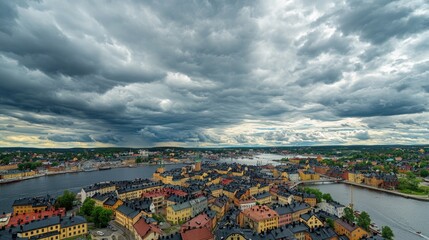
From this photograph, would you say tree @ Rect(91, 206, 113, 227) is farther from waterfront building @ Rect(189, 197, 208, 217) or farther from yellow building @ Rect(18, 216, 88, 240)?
waterfront building @ Rect(189, 197, 208, 217)

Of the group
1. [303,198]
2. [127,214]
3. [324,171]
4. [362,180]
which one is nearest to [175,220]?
[127,214]

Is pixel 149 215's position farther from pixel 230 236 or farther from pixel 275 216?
pixel 275 216

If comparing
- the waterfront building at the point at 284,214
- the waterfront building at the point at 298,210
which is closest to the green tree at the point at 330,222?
the waterfront building at the point at 298,210

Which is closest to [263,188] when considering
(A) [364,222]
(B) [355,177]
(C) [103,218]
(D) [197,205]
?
(D) [197,205]

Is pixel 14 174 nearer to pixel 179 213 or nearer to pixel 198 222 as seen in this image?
pixel 179 213

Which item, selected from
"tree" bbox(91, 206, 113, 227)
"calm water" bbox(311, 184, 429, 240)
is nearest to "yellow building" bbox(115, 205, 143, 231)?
"tree" bbox(91, 206, 113, 227)

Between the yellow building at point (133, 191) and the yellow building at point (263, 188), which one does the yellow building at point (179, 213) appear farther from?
the yellow building at point (263, 188)
